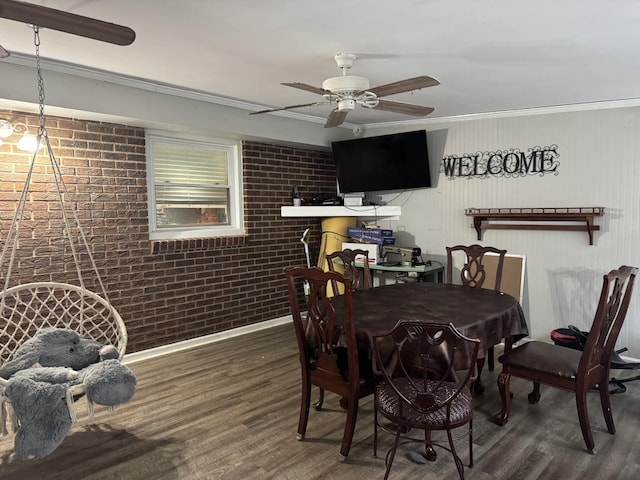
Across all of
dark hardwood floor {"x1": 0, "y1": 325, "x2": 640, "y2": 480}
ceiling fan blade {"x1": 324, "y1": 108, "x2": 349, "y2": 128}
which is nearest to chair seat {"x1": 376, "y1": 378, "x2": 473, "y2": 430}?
dark hardwood floor {"x1": 0, "y1": 325, "x2": 640, "y2": 480}

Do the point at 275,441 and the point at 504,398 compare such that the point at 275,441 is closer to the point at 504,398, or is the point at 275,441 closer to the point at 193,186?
the point at 504,398

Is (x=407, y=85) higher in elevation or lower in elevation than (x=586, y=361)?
higher

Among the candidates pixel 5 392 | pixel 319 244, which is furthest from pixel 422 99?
pixel 5 392

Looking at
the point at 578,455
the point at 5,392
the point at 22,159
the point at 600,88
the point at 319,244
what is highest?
the point at 600,88

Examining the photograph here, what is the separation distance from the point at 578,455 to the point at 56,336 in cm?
307

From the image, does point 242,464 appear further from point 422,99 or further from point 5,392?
point 422,99

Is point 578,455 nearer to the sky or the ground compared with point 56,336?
nearer to the ground

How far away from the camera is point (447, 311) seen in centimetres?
265

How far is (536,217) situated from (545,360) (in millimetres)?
1997

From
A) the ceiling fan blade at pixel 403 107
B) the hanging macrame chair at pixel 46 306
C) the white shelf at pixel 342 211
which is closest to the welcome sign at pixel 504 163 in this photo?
the white shelf at pixel 342 211

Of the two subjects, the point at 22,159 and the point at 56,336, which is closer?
the point at 56,336

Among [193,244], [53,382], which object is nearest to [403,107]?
[193,244]

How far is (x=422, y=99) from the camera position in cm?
402

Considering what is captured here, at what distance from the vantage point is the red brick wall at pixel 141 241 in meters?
3.46
